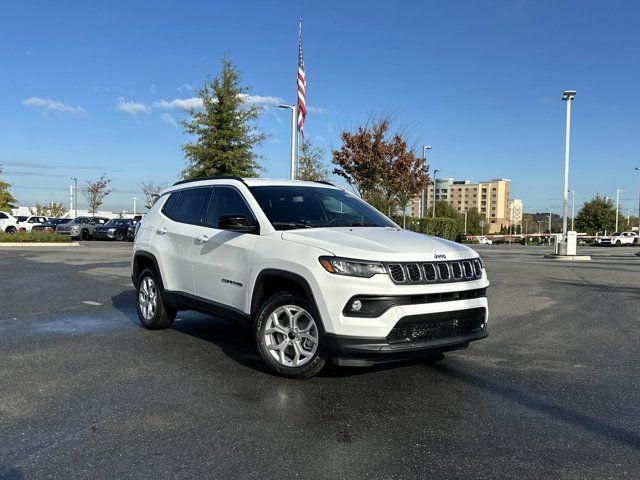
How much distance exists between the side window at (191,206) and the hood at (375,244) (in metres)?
1.75

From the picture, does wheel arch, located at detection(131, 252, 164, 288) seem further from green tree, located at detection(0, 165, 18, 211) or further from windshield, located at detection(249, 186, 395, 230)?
green tree, located at detection(0, 165, 18, 211)

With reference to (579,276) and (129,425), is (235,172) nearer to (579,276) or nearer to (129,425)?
(579,276)

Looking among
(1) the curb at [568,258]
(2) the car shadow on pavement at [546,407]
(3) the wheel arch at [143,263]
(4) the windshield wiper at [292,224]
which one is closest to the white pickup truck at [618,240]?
(1) the curb at [568,258]

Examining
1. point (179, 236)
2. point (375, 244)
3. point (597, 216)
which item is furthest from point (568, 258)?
point (597, 216)

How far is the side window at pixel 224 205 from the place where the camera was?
5.82 m

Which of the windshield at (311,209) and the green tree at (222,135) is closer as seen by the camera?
the windshield at (311,209)

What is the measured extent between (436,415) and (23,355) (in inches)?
168

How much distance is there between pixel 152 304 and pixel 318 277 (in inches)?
132

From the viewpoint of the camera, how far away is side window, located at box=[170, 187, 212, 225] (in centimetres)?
648

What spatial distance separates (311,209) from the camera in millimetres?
5824

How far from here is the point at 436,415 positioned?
13.7 feet

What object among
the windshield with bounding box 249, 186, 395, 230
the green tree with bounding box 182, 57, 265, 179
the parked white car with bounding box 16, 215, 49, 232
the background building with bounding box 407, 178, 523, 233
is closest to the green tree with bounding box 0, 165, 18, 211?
the parked white car with bounding box 16, 215, 49, 232

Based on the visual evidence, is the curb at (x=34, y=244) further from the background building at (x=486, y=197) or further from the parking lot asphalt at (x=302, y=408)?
the background building at (x=486, y=197)

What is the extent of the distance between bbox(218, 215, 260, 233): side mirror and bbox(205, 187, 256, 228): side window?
267 mm
